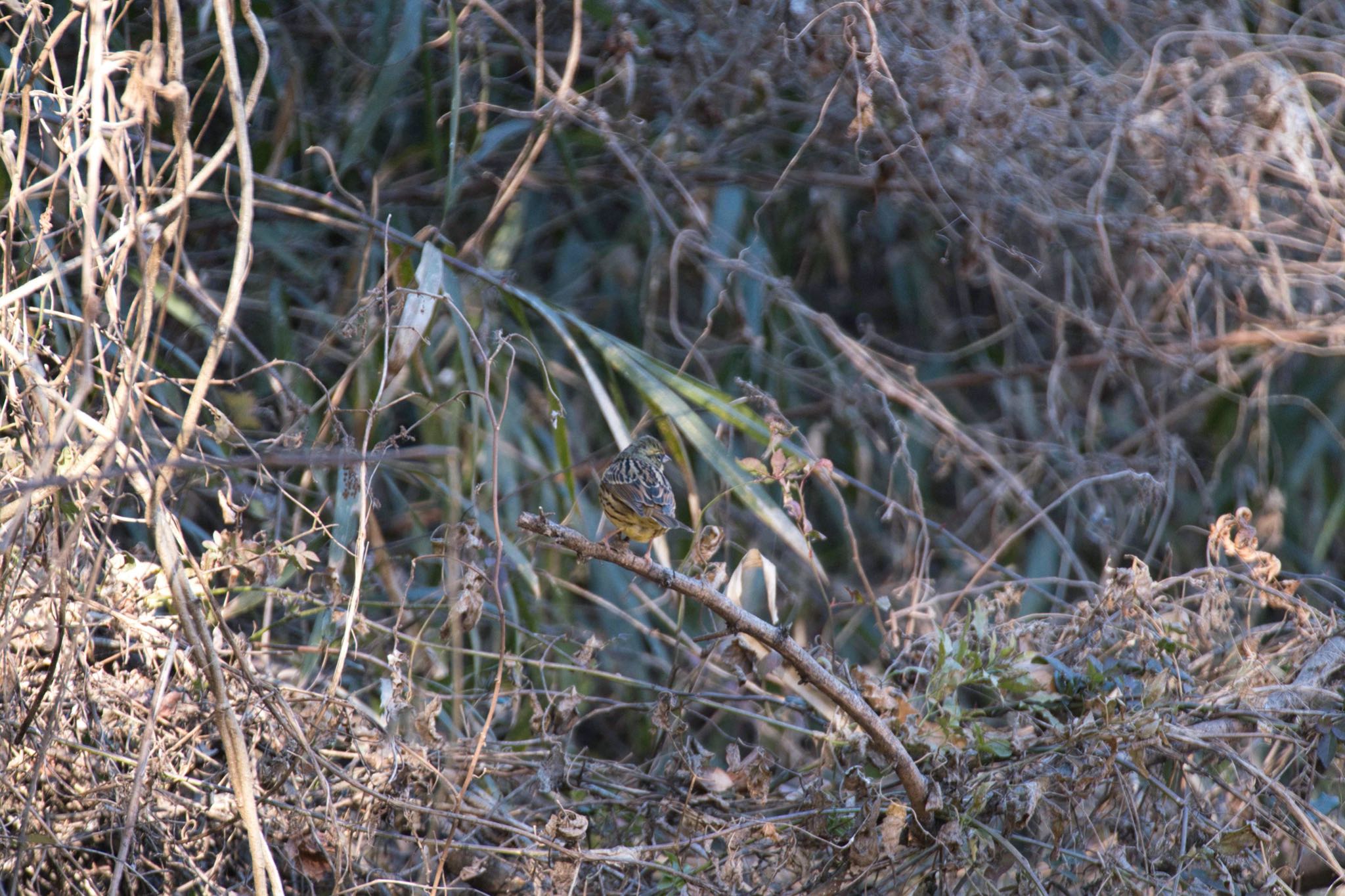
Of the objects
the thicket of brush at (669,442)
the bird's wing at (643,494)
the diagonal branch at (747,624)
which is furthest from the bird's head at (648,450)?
the diagonal branch at (747,624)

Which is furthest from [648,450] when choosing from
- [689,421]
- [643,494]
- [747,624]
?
[747,624]

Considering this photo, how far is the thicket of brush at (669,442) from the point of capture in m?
2.50

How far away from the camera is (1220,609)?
121 inches

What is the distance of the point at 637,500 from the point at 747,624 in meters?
0.82

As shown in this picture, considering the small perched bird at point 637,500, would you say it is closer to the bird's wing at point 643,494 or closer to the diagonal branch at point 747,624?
the bird's wing at point 643,494

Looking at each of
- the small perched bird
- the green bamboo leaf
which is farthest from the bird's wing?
the green bamboo leaf

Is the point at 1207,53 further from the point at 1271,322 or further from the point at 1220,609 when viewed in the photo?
the point at 1220,609

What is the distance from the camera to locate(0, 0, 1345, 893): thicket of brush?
2.50 meters

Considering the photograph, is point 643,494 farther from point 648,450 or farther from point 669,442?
point 648,450

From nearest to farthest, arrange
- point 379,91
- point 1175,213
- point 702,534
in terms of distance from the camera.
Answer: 1. point 702,534
2. point 379,91
3. point 1175,213

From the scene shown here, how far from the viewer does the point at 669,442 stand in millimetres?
3322

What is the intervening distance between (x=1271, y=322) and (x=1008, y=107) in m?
1.43

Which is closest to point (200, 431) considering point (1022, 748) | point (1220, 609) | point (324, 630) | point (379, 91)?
point (324, 630)

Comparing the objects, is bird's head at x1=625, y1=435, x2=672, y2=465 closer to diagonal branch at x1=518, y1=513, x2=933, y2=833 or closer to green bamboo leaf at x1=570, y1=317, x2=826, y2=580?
green bamboo leaf at x1=570, y1=317, x2=826, y2=580
